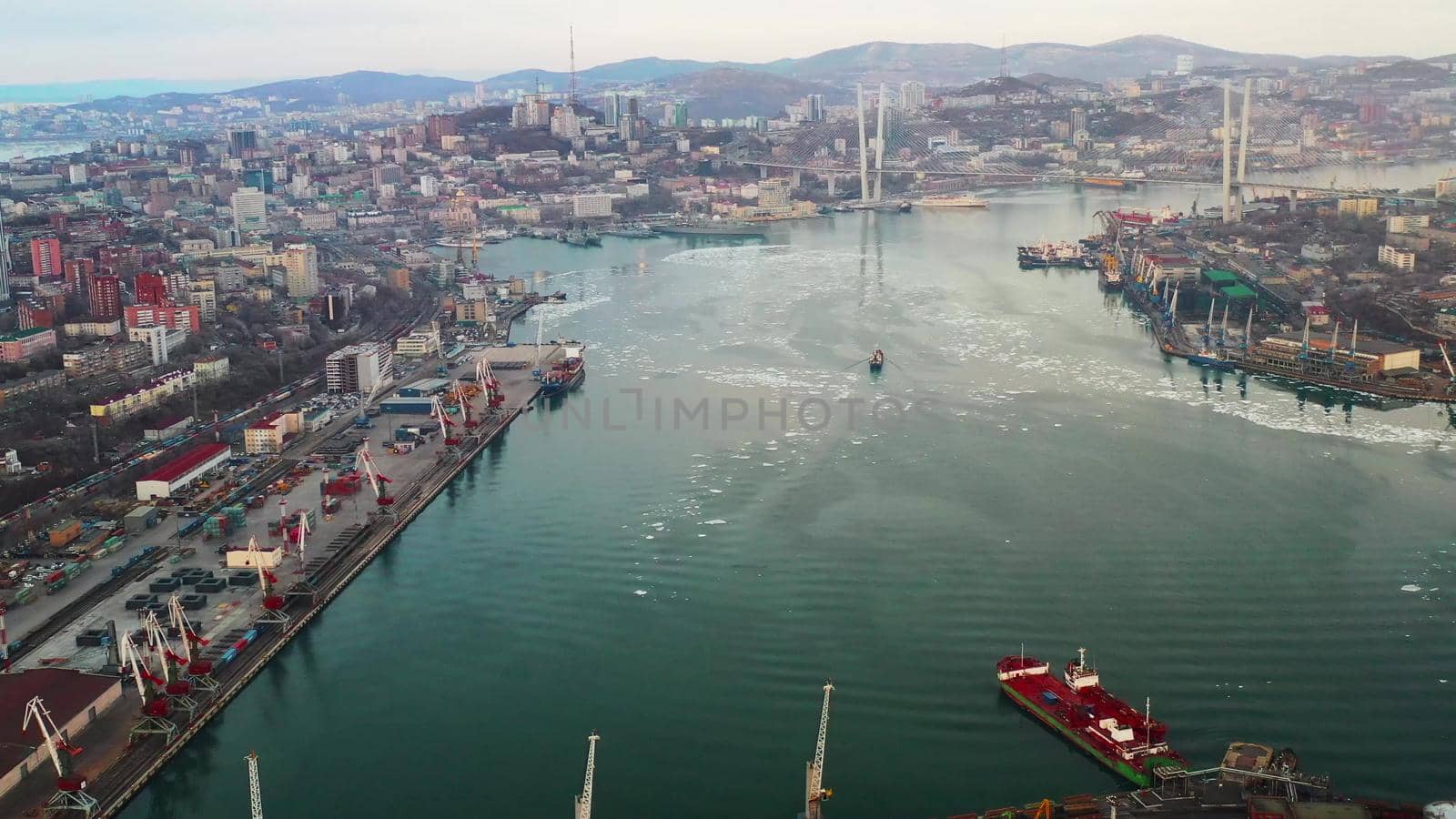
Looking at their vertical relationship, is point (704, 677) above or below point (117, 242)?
below

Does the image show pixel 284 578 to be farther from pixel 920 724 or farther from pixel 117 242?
pixel 117 242

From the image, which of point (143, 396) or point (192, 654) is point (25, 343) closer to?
point (143, 396)

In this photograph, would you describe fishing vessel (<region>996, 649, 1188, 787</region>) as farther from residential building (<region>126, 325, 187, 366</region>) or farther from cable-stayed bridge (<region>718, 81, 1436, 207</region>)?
cable-stayed bridge (<region>718, 81, 1436, 207</region>)

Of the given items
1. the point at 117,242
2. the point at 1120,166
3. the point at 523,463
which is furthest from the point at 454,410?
the point at 1120,166

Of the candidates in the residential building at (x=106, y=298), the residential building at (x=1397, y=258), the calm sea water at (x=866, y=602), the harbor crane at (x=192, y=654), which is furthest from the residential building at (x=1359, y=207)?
the harbor crane at (x=192, y=654)

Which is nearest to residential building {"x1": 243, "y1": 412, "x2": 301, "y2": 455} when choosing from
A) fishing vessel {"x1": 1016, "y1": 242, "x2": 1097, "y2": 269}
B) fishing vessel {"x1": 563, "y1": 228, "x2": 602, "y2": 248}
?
fishing vessel {"x1": 1016, "y1": 242, "x2": 1097, "y2": 269}

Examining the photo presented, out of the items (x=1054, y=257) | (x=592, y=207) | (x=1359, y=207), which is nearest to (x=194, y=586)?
(x=1054, y=257)

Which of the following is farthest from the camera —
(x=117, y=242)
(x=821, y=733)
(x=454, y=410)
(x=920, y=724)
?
(x=117, y=242)

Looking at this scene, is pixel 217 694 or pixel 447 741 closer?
pixel 447 741
